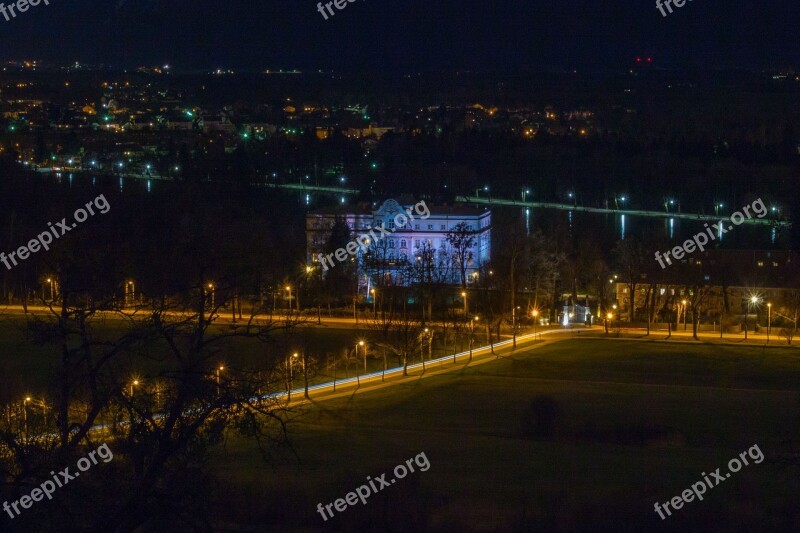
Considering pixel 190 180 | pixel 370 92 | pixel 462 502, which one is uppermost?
pixel 370 92

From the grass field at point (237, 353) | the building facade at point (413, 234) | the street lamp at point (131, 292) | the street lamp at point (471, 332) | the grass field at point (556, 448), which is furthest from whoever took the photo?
the building facade at point (413, 234)

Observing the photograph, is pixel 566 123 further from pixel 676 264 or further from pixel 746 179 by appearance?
pixel 676 264

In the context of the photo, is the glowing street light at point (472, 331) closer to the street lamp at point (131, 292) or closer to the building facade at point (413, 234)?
A: the building facade at point (413, 234)

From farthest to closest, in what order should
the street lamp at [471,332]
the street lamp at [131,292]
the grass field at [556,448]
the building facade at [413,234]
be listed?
the building facade at [413,234] < the street lamp at [471,332] < the grass field at [556,448] < the street lamp at [131,292]

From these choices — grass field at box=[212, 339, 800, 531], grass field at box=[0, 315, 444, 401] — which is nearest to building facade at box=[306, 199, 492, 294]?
grass field at box=[0, 315, 444, 401]

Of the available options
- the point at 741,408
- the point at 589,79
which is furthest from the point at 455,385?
the point at 589,79

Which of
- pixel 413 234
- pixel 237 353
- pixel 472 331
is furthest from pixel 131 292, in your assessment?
pixel 413 234

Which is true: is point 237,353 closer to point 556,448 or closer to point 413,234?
point 556,448

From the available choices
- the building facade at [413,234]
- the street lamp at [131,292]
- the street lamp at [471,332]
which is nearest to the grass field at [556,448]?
the street lamp at [471,332]
